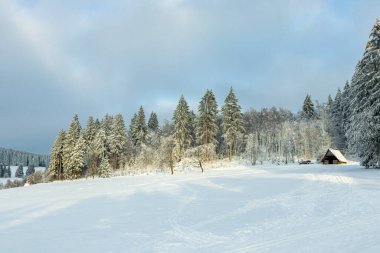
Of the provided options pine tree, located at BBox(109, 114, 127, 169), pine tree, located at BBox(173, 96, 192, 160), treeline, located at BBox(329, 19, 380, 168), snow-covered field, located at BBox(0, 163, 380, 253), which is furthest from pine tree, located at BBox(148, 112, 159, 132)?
snow-covered field, located at BBox(0, 163, 380, 253)

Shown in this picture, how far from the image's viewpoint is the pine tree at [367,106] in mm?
37969

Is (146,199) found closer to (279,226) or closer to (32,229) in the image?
(32,229)

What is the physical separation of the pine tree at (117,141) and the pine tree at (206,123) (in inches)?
701

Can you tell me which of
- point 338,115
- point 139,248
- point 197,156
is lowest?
point 139,248

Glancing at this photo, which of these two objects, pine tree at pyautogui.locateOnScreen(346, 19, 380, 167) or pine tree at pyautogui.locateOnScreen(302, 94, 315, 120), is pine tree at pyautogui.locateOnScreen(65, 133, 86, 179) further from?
pine tree at pyautogui.locateOnScreen(302, 94, 315, 120)

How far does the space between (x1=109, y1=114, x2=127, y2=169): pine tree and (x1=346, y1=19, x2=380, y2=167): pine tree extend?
52.6 metres

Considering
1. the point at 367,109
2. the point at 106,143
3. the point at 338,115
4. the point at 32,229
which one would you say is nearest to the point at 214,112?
the point at 106,143

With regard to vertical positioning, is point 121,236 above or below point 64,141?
below

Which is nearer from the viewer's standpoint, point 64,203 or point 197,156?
point 64,203

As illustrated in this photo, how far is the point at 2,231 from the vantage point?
49.9ft

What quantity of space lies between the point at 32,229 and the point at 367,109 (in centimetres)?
3551

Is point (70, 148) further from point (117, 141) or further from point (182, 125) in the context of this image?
point (182, 125)

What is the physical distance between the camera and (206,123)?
255 feet

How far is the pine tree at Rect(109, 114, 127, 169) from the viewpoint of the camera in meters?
81.4
